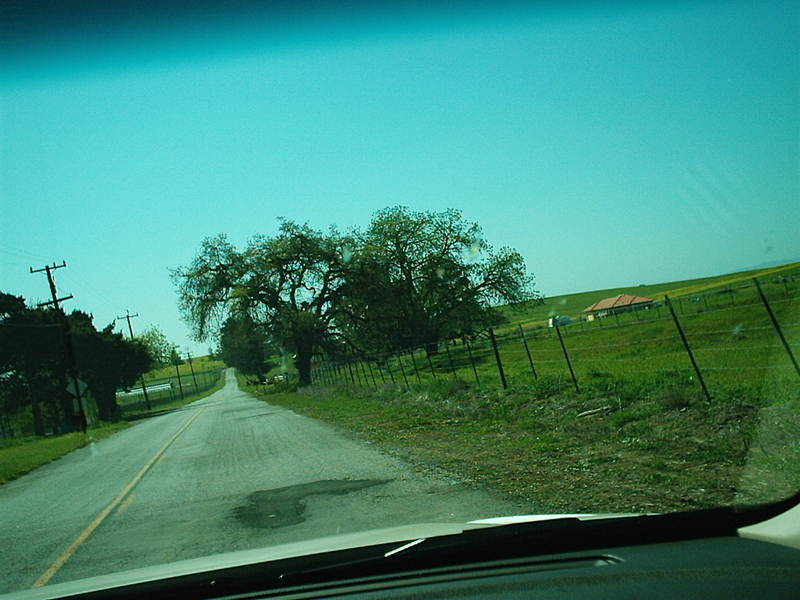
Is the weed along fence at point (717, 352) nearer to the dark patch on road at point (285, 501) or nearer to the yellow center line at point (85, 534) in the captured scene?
the dark patch on road at point (285, 501)

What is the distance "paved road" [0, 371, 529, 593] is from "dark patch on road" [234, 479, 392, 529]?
2cm

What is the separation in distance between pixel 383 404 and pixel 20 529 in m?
14.4

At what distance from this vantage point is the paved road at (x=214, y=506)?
20.9ft

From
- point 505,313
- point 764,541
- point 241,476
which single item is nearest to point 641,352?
point 241,476

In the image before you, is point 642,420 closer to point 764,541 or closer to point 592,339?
point 764,541

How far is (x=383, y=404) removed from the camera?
2259cm

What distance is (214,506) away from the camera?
838 cm

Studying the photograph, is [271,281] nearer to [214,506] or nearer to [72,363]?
[72,363]

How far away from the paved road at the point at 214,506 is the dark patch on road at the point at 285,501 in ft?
0.05

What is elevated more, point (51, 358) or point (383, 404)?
point (51, 358)

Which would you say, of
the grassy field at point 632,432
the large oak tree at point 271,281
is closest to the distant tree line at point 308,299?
the large oak tree at point 271,281

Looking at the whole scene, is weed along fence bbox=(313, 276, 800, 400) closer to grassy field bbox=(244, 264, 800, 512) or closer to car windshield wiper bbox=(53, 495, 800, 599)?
grassy field bbox=(244, 264, 800, 512)

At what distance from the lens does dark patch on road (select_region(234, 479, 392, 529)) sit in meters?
7.15

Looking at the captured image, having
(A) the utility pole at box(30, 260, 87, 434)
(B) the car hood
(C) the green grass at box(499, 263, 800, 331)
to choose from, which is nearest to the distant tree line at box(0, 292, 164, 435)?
(A) the utility pole at box(30, 260, 87, 434)
